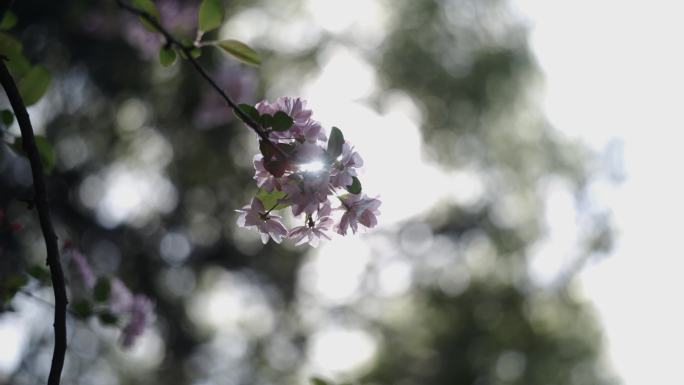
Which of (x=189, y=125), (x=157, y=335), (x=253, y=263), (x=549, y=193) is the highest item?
(x=549, y=193)

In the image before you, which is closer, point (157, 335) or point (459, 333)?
point (157, 335)

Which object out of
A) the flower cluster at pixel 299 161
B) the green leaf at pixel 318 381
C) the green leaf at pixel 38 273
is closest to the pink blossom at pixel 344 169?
the flower cluster at pixel 299 161

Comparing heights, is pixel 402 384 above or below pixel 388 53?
below

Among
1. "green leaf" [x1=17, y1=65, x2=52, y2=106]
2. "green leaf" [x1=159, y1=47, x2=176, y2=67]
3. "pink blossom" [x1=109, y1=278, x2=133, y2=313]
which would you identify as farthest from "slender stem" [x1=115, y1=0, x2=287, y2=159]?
"pink blossom" [x1=109, y1=278, x2=133, y2=313]

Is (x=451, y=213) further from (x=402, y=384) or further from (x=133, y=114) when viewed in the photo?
(x=133, y=114)

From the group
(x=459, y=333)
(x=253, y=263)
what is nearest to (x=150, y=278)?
(x=253, y=263)

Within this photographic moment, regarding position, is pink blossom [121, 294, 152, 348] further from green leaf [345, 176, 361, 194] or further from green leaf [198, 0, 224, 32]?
green leaf [345, 176, 361, 194]

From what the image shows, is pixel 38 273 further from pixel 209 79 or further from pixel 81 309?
pixel 209 79

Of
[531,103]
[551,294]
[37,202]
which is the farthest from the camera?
[551,294]
